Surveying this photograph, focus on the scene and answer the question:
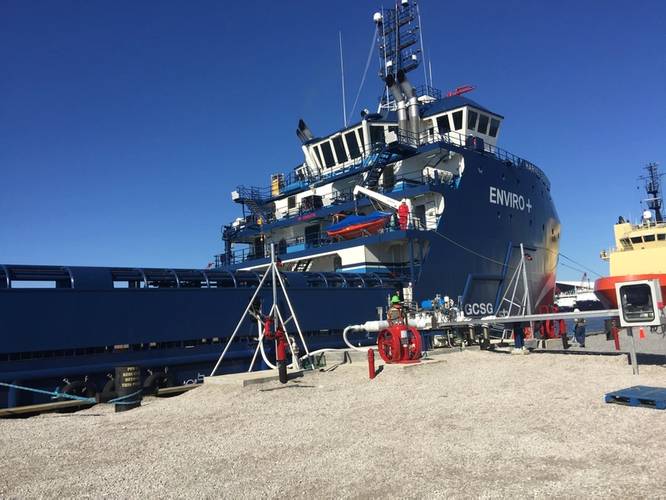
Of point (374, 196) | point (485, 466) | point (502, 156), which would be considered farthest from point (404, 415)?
point (502, 156)

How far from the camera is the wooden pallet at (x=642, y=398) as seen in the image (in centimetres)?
781

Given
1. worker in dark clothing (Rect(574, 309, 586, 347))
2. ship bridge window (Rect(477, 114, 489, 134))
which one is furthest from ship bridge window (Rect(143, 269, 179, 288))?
ship bridge window (Rect(477, 114, 489, 134))

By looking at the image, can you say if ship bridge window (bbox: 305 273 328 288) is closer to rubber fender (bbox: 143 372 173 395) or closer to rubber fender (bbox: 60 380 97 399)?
rubber fender (bbox: 143 372 173 395)

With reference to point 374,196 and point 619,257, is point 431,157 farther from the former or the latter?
point 619,257

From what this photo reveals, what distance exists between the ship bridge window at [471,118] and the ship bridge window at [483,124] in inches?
19.0

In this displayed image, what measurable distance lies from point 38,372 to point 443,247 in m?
14.7

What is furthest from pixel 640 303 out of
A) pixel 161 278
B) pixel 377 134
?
pixel 377 134

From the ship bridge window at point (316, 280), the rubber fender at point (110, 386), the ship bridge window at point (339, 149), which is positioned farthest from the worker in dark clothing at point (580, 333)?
the rubber fender at point (110, 386)

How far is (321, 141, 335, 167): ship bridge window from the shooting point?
28344 millimetres

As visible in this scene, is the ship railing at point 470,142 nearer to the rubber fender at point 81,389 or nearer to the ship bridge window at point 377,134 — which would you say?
the ship bridge window at point 377,134

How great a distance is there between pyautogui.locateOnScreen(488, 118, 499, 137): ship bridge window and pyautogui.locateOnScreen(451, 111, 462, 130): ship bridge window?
2273 mm

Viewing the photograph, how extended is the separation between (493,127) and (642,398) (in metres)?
21.2

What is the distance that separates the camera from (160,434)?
27.1ft

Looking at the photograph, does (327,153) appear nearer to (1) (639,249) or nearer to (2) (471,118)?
(2) (471,118)
